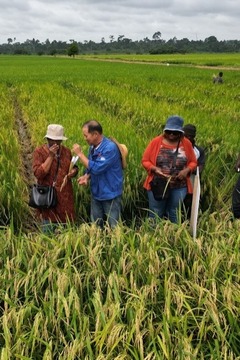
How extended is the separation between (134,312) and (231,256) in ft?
3.00

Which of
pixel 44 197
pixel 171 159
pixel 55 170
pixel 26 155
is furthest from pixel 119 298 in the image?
pixel 26 155

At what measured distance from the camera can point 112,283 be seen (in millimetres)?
2553

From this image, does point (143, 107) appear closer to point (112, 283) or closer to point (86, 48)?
point (112, 283)

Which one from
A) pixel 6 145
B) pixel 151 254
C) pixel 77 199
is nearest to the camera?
pixel 151 254

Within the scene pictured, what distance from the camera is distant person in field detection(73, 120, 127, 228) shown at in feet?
12.4

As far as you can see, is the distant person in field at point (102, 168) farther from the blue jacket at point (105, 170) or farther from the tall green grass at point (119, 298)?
the tall green grass at point (119, 298)

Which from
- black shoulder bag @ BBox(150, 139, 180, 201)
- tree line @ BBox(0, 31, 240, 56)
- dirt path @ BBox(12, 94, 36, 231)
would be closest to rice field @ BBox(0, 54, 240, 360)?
black shoulder bag @ BBox(150, 139, 180, 201)

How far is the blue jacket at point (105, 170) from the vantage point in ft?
12.8

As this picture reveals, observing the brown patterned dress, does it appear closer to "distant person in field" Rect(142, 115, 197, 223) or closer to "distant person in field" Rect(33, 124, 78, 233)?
"distant person in field" Rect(33, 124, 78, 233)

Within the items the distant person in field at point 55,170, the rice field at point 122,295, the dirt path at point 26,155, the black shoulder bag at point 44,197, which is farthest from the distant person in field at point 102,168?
the dirt path at point 26,155

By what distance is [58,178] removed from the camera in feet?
12.9

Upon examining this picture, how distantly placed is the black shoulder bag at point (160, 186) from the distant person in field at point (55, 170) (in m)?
0.82

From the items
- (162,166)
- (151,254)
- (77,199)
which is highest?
(162,166)

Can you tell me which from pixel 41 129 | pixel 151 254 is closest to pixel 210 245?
pixel 151 254
